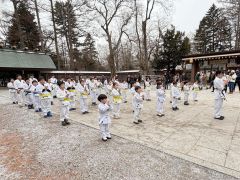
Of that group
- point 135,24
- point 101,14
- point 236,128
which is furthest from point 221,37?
point 236,128

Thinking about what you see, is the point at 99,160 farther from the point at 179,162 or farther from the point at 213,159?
the point at 213,159

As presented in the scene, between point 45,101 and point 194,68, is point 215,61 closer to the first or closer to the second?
point 194,68

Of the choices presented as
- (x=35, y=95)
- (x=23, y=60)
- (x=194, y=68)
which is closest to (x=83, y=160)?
(x=35, y=95)

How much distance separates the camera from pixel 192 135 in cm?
484

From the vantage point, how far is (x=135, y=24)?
2739 centimetres

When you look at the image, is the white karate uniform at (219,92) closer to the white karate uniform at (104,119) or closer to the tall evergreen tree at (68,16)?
the white karate uniform at (104,119)

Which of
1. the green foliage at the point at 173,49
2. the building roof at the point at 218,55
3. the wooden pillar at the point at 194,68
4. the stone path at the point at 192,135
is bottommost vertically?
the stone path at the point at 192,135

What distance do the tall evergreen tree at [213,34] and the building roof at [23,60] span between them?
32046mm

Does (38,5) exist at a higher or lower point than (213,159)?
higher

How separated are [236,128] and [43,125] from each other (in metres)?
7.44

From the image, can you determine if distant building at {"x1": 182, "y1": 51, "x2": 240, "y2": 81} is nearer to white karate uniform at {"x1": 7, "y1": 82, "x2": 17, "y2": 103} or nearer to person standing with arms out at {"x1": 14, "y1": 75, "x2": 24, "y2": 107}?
person standing with arms out at {"x1": 14, "y1": 75, "x2": 24, "y2": 107}

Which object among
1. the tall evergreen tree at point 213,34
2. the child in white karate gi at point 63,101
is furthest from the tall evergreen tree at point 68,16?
the tall evergreen tree at point 213,34

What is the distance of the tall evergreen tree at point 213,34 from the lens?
31.0 metres

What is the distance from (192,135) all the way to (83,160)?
3.45m
